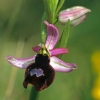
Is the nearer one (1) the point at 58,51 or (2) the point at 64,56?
(1) the point at 58,51

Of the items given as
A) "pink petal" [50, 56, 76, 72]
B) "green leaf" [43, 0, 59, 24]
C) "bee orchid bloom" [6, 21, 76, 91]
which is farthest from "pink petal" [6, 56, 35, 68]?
"green leaf" [43, 0, 59, 24]

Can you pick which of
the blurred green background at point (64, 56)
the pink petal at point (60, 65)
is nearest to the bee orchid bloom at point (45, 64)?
the pink petal at point (60, 65)

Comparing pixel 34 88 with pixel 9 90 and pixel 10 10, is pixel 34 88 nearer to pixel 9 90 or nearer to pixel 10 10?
pixel 9 90

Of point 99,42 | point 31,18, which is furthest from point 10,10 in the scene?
point 99,42

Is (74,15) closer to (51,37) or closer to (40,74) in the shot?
(51,37)

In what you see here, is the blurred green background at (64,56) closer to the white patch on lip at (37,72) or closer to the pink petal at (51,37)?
the white patch on lip at (37,72)

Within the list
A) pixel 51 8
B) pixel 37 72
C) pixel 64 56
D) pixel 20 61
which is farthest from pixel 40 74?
pixel 64 56
